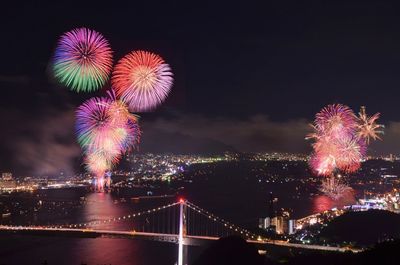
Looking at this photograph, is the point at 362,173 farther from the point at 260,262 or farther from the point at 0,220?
the point at 260,262

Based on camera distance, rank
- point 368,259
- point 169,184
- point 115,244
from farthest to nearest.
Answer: point 169,184 → point 115,244 → point 368,259

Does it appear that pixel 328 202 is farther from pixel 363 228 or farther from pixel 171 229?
pixel 363 228

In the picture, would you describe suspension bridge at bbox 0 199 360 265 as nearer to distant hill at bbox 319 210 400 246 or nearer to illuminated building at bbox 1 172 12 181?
distant hill at bbox 319 210 400 246

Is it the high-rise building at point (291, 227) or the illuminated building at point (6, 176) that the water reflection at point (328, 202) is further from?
the illuminated building at point (6, 176)

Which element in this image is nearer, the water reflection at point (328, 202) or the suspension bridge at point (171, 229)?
the suspension bridge at point (171, 229)

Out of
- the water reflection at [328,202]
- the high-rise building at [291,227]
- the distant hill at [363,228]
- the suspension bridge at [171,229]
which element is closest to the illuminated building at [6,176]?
the suspension bridge at [171,229]

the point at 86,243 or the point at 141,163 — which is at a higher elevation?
the point at 141,163

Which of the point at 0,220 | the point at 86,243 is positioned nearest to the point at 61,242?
the point at 86,243
